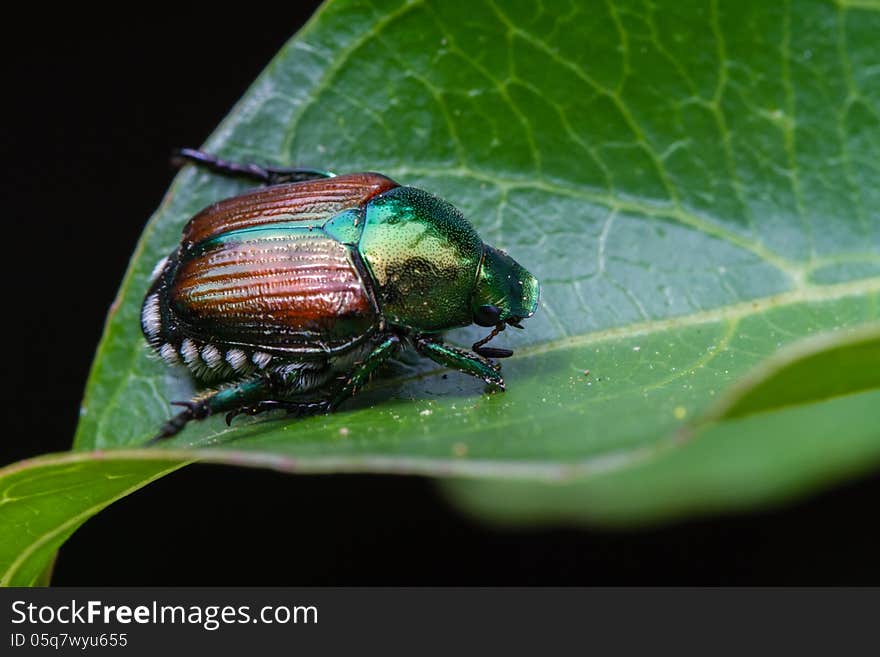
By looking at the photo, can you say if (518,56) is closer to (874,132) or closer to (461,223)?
(461,223)

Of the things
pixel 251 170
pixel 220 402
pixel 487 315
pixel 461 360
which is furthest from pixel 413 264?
pixel 220 402

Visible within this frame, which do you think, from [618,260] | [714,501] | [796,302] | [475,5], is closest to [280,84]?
[475,5]

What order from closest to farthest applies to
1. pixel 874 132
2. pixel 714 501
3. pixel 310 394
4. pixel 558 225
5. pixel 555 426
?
pixel 555 426
pixel 874 132
pixel 558 225
pixel 310 394
pixel 714 501

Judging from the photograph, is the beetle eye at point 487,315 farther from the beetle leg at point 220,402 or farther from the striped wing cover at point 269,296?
the beetle leg at point 220,402

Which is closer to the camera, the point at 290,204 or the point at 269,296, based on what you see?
the point at 269,296

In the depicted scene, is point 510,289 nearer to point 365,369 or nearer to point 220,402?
point 365,369

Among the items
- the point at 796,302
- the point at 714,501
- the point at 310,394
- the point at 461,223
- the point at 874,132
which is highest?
the point at 874,132
